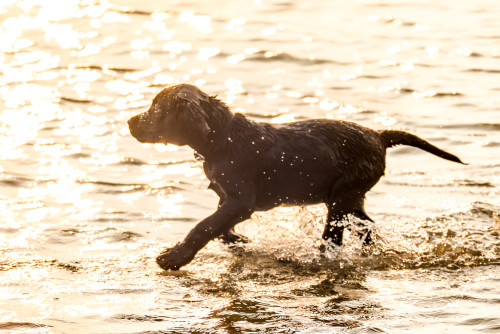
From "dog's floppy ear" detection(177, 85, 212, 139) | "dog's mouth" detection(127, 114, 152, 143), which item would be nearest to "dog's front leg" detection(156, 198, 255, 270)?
"dog's floppy ear" detection(177, 85, 212, 139)

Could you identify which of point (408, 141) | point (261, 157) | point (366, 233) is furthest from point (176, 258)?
point (408, 141)

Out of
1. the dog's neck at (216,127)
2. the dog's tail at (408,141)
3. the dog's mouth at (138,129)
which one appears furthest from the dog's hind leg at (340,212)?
the dog's mouth at (138,129)

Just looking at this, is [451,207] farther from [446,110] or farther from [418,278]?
[446,110]

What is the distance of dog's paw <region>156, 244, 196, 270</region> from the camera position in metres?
7.34

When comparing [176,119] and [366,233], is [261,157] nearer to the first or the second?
[176,119]

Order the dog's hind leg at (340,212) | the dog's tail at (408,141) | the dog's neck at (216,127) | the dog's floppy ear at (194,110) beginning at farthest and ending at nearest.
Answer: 1. the dog's tail at (408,141)
2. the dog's hind leg at (340,212)
3. the dog's neck at (216,127)
4. the dog's floppy ear at (194,110)

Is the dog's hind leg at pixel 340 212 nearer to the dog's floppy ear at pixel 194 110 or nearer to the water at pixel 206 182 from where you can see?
the water at pixel 206 182

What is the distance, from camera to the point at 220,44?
14.9 metres

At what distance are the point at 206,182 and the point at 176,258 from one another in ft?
8.09

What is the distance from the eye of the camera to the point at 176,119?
736cm

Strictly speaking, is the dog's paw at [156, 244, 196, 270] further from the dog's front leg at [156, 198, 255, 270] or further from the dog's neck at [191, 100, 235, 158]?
the dog's neck at [191, 100, 235, 158]

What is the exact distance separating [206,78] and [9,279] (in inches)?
247

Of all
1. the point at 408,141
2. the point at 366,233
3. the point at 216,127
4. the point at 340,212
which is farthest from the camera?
the point at 366,233

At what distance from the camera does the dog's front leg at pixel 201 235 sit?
7.33 metres
